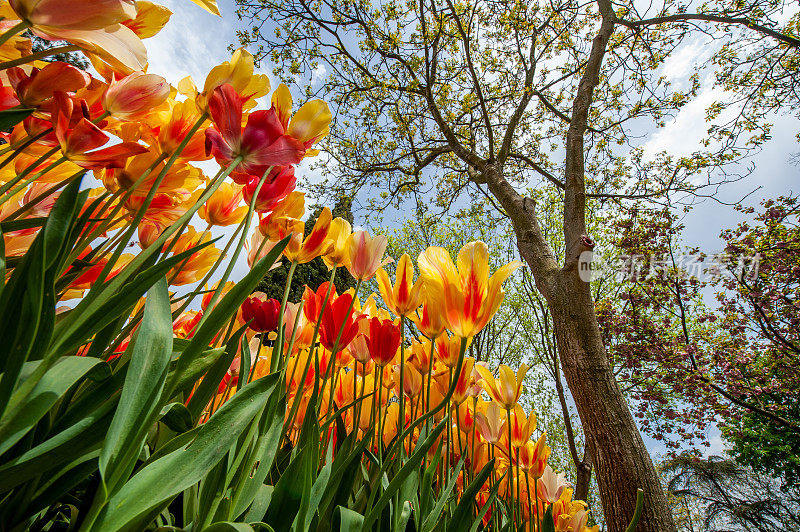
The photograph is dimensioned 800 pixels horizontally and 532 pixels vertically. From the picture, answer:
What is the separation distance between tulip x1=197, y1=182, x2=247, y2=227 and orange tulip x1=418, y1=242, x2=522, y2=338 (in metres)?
0.25

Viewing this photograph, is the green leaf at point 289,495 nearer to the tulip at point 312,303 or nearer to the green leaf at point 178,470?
the green leaf at point 178,470

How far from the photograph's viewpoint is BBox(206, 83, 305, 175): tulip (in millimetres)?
359

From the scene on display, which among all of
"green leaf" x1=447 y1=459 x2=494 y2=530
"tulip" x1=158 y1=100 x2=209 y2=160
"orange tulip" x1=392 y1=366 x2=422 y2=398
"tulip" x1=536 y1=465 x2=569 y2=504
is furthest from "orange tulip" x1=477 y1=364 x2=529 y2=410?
"tulip" x1=158 y1=100 x2=209 y2=160

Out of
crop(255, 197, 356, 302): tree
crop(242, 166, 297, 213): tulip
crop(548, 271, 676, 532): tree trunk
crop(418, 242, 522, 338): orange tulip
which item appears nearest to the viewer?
crop(242, 166, 297, 213): tulip

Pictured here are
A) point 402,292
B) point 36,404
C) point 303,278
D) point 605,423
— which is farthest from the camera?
point 303,278

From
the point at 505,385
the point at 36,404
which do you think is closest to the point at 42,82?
the point at 36,404

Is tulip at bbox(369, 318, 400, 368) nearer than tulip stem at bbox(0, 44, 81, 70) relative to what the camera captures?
No

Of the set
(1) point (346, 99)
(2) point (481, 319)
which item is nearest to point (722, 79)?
(1) point (346, 99)

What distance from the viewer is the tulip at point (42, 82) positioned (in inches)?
14.0

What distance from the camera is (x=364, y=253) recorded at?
0.67m

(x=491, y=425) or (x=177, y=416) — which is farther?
(x=491, y=425)

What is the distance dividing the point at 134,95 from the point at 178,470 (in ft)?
1.09

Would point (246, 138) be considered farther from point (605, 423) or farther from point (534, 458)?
point (605, 423)

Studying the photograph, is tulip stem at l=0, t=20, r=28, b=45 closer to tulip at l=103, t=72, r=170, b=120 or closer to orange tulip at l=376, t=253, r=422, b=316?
tulip at l=103, t=72, r=170, b=120
